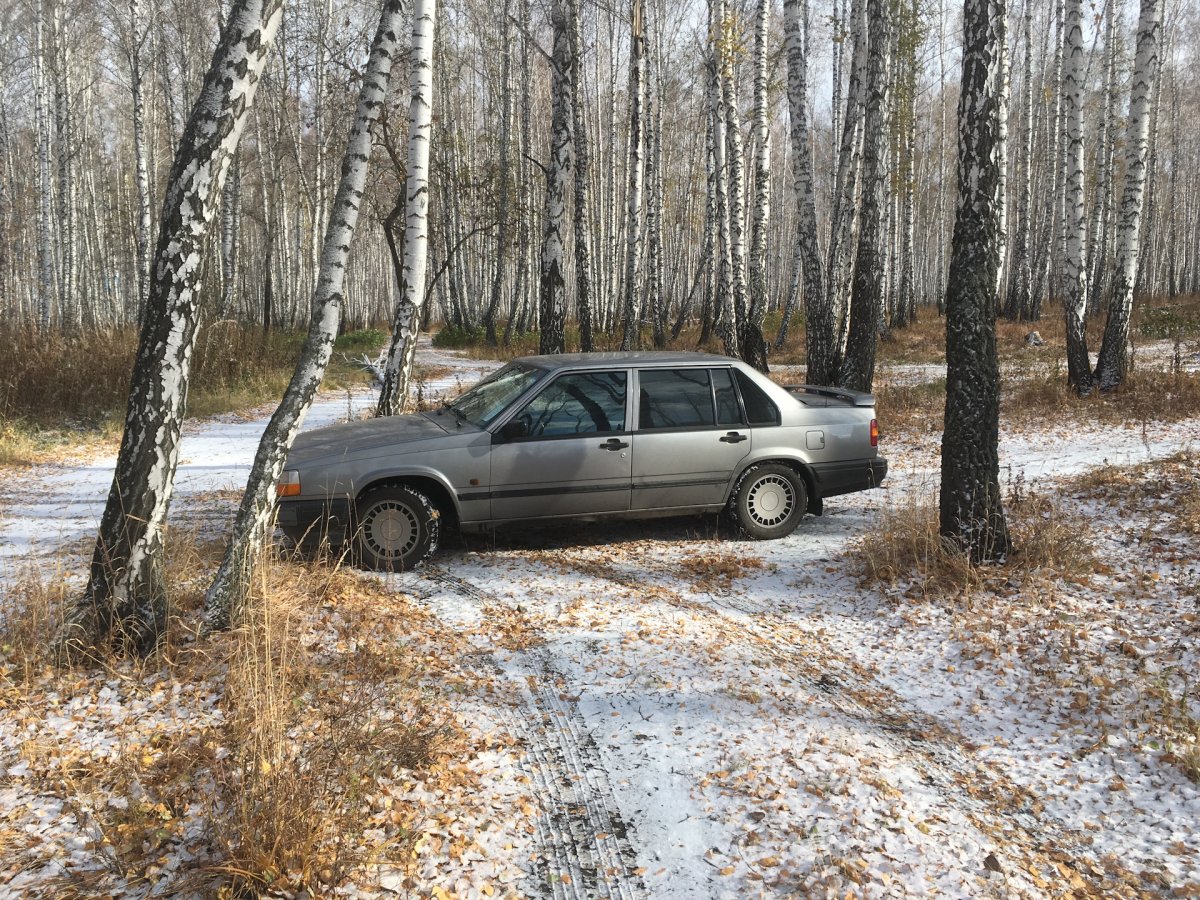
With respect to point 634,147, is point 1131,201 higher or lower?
lower

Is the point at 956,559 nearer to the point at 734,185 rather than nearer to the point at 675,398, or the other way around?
the point at 675,398

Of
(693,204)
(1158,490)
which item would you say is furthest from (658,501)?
(693,204)

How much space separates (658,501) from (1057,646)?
2.94 metres

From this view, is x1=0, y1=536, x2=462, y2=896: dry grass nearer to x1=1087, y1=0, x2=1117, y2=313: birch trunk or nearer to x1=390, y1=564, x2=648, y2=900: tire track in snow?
x1=390, y1=564, x2=648, y2=900: tire track in snow

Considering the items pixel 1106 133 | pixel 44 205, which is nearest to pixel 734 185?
pixel 1106 133

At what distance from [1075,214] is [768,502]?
29.9 ft

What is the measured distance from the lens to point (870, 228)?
11312 mm

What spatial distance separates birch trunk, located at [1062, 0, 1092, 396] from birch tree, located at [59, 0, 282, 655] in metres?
11.9

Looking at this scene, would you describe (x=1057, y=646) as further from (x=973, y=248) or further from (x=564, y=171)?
(x=564, y=171)

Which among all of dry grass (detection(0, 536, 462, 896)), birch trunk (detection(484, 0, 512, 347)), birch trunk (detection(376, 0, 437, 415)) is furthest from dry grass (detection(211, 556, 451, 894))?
birch trunk (detection(484, 0, 512, 347))

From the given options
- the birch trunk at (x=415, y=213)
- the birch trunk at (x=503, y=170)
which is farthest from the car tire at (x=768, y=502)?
the birch trunk at (x=503, y=170)

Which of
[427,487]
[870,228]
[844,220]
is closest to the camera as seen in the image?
[427,487]

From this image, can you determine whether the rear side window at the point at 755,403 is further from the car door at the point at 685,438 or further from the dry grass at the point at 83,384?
the dry grass at the point at 83,384

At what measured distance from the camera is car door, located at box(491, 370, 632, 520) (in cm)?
611
